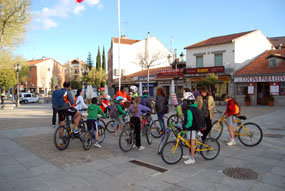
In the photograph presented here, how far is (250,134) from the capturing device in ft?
20.5

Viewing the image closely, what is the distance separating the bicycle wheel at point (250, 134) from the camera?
6205mm

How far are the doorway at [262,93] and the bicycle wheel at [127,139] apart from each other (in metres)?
20.0

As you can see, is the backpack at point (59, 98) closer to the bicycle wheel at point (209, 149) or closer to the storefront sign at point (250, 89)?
the bicycle wheel at point (209, 149)

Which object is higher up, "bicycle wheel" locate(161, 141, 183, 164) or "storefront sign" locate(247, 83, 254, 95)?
"storefront sign" locate(247, 83, 254, 95)

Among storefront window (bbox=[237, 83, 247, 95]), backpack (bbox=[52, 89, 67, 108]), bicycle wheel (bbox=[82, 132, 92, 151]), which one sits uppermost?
storefront window (bbox=[237, 83, 247, 95])

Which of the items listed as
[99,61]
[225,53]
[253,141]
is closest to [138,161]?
[253,141]

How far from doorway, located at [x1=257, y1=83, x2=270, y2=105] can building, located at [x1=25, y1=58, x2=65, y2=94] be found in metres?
57.3

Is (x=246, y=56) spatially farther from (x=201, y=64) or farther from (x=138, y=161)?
(x=138, y=161)

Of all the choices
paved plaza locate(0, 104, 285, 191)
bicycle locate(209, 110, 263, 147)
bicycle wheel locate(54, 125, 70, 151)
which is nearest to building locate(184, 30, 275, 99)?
paved plaza locate(0, 104, 285, 191)

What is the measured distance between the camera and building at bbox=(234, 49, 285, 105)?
1998cm

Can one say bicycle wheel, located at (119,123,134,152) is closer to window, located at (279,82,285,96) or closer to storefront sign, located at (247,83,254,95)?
storefront sign, located at (247,83,254,95)

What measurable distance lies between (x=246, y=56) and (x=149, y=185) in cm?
2449

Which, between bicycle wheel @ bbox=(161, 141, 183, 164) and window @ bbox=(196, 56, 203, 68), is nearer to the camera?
bicycle wheel @ bbox=(161, 141, 183, 164)

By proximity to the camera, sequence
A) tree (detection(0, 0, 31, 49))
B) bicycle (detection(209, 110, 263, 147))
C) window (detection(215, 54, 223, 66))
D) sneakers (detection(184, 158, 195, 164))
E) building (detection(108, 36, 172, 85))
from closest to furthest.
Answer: sneakers (detection(184, 158, 195, 164)) → bicycle (detection(209, 110, 263, 147)) → tree (detection(0, 0, 31, 49)) → window (detection(215, 54, 223, 66)) → building (detection(108, 36, 172, 85))
